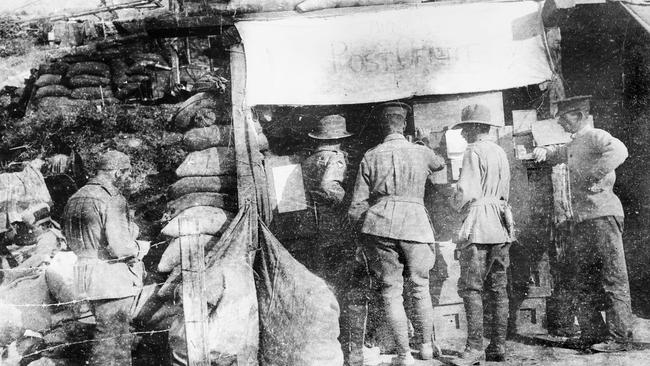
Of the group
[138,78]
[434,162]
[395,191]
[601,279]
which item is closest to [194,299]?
[395,191]

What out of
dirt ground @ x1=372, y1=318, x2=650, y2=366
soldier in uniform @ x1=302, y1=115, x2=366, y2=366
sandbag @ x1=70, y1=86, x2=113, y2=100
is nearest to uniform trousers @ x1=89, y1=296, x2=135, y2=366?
soldier in uniform @ x1=302, y1=115, x2=366, y2=366

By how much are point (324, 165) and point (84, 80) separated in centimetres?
643

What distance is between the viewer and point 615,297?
14.9ft

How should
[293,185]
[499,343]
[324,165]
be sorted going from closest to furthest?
[499,343] → [324,165] → [293,185]

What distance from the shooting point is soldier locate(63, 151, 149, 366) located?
183 inches

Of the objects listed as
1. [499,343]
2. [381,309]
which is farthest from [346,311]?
[499,343]

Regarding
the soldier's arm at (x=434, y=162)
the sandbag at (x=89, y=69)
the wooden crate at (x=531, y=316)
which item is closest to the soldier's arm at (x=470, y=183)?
the soldier's arm at (x=434, y=162)

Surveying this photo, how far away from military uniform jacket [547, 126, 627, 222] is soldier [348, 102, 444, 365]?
135cm

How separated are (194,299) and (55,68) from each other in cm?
789

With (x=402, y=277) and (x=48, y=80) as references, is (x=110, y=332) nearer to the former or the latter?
(x=402, y=277)

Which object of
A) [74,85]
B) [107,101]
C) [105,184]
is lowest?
[105,184]

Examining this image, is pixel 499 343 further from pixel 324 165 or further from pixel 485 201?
pixel 324 165

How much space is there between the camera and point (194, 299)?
4.00 meters

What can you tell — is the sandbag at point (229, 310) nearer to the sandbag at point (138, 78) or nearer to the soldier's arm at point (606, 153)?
the soldier's arm at point (606, 153)
